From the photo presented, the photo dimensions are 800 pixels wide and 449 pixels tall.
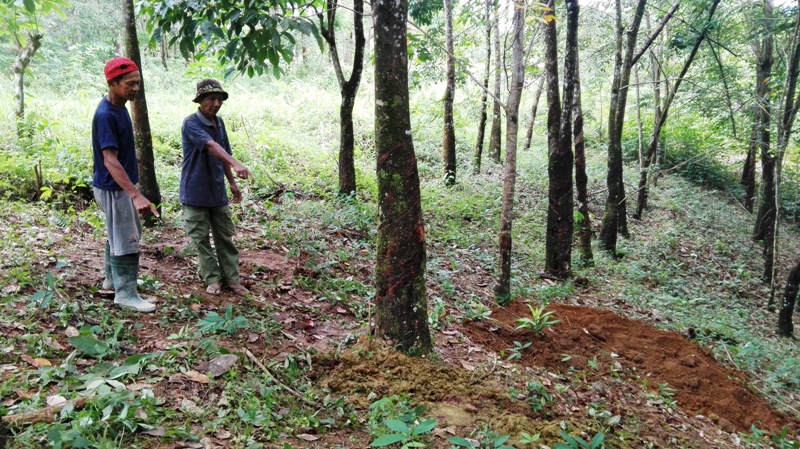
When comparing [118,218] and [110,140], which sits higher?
[110,140]

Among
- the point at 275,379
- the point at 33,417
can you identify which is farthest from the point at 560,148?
the point at 33,417

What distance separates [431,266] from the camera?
739 cm

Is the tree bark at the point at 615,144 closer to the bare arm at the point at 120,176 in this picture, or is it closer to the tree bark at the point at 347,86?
the tree bark at the point at 347,86

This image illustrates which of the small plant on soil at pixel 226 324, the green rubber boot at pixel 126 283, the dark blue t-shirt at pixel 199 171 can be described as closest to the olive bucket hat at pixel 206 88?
the dark blue t-shirt at pixel 199 171

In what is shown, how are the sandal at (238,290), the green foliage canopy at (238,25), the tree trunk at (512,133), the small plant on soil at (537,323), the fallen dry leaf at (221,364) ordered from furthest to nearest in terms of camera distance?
1. the tree trunk at (512,133)
2. the small plant on soil at (537,323)
3. the sandal at (238,290)
4. the green foliage canopy at (238,25)
5. the fallen dry leaf at (221,364)

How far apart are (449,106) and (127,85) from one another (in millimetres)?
9258

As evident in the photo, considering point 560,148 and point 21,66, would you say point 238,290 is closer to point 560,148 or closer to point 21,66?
point 560,148

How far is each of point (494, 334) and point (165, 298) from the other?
11.1 feet

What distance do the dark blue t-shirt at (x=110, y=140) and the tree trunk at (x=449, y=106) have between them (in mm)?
8909

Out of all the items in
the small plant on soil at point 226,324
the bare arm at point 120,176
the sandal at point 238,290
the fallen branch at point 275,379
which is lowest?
the fallen branch at point 275,379

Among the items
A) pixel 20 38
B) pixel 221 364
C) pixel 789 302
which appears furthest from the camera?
pixel 789 302

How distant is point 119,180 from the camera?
3.94 m

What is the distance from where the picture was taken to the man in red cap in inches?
154

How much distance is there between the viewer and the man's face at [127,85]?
391 cm
